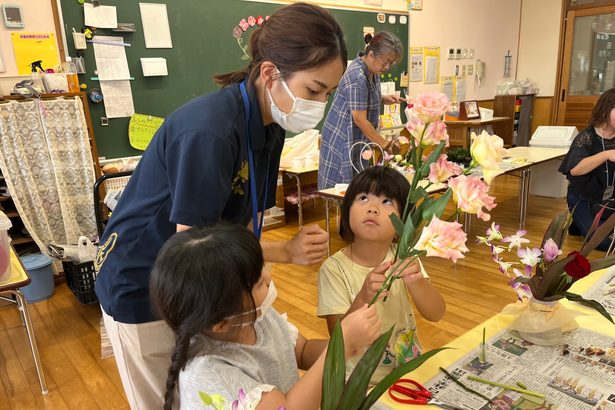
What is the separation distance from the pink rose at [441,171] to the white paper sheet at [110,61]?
11.2 feet

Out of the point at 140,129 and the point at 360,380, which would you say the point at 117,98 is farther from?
the point at 360,380

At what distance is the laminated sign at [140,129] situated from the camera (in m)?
3.71

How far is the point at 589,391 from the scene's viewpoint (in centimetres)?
90

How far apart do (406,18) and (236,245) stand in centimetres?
574

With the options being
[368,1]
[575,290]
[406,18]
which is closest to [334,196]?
[575,290]

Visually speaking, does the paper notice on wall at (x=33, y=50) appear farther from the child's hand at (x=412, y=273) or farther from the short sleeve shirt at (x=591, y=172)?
the short sleeve shirt at (x=591, y=172)

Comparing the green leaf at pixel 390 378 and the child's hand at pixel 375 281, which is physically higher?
the child's hand at pixel 375 281

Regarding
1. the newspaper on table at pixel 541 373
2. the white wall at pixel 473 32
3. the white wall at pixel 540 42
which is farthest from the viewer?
the white wall at pixel 540 42

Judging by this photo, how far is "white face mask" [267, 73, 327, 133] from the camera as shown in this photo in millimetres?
1085

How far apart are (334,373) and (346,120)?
8.55 ft

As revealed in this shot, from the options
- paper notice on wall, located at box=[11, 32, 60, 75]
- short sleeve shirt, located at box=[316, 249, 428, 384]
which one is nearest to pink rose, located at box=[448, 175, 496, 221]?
short sleeve shirt, located at box=[316, 249, 428, 384]

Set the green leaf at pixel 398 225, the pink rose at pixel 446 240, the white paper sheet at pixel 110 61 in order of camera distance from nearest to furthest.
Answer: the pink rose at pixel 446 240 < the green leaf at pixel 398 225 < the white paper sheet at pixel 110 61

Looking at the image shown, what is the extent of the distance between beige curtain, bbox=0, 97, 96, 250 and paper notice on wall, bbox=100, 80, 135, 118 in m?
0.42

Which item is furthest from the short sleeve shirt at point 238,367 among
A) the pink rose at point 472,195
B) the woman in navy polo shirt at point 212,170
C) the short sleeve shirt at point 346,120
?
the short sleeve shirt at point 346,120
